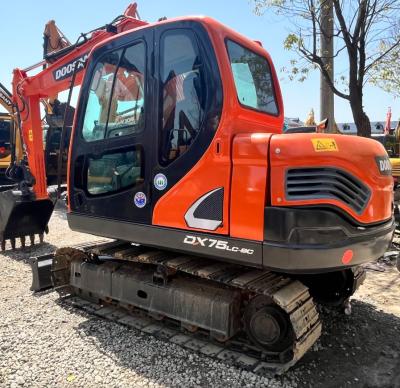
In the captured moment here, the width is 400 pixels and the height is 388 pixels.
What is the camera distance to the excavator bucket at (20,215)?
671cm

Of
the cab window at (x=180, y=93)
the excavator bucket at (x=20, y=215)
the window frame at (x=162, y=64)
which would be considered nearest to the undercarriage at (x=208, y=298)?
the window frame at (x=162, y=64)

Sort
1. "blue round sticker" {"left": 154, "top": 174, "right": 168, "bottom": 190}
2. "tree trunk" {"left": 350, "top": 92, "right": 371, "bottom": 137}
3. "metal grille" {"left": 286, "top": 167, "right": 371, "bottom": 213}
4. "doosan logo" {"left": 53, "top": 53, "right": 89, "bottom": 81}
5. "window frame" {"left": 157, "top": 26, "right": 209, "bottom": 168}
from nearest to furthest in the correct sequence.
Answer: "metal grille" {"left": 286, "top": 167, "right": 371, "bottom": 213}, "window frame" {"left": 157, "top": 26, "right": 209, "bottom": 168}, "blue round sticker" {"left": 154, "top": 174, "right": 168, "bottom": 190}, "doosan logo" {"left": 53, "top": 53, "right": 89, "bottom": 81}, "tree trunk" {"left": 350, "top": 92, "right": 371, "bottom": 137}

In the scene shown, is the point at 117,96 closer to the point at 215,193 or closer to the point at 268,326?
the point at 215,193

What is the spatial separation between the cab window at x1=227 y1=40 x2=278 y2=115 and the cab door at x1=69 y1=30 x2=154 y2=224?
739mm

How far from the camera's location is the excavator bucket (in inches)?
264

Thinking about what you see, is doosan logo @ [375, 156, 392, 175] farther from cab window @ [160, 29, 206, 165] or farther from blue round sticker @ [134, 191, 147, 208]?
blue round sticker @ [134, 191, 147, 208]

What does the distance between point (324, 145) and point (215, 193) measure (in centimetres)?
87

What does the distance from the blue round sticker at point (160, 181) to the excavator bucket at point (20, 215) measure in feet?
12.9

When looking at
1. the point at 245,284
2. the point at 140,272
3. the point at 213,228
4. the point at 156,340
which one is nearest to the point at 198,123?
the point at 213,228

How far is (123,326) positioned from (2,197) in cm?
388

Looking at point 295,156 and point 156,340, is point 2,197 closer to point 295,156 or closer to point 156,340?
point 156,340

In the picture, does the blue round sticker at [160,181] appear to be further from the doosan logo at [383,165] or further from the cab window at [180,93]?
the doosan logo at [383,165]

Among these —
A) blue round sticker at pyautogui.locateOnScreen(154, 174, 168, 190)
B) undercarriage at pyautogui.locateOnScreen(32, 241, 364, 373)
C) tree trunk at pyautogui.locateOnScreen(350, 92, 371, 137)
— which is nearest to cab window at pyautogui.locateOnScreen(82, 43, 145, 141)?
blue round sticker at pyautogui.locateOnScreen(154, 174, 168, 190)

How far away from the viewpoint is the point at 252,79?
3.88 m
